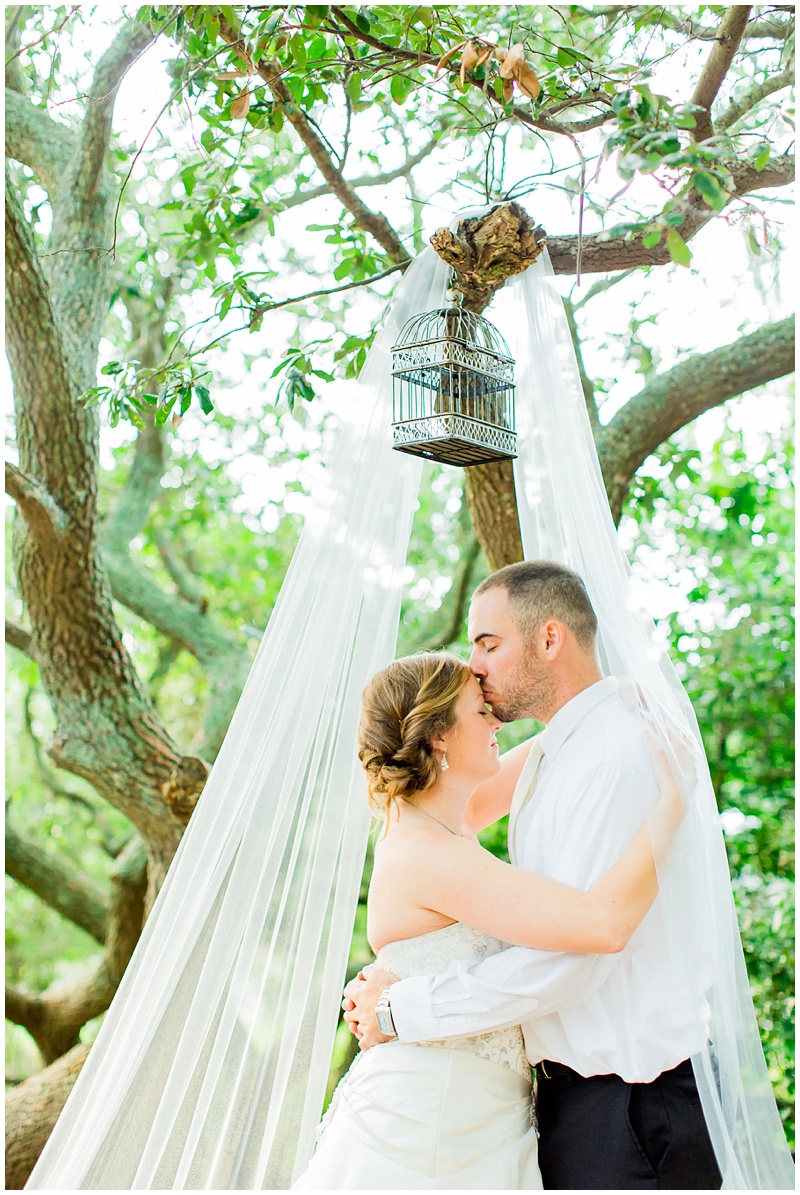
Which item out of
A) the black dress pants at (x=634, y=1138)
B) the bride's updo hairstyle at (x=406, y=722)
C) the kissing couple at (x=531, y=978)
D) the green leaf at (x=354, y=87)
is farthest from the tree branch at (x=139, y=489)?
the black dress pants at (x=634, y=1138)

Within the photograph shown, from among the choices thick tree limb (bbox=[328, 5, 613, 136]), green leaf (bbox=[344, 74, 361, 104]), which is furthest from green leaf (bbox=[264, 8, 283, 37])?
green leaf (bbox=[344, 74, 361, 104])

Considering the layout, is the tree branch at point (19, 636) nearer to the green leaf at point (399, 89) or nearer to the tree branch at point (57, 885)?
the tree branch at point (57, 885)

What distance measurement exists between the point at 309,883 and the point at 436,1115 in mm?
473

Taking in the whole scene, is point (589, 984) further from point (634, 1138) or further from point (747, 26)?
point (747, 26)

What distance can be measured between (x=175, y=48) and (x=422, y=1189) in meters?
2.89

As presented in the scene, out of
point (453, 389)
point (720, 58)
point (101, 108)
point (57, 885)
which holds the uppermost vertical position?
point (101, 108)

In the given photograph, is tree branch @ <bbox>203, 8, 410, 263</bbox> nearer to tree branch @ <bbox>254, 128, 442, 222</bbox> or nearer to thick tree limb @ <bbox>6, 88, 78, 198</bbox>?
tree branch @ <bbox>254, 128, 442, 222</bbox>

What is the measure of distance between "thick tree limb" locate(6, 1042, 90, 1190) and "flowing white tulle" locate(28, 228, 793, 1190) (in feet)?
7.72

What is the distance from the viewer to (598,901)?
171 cm

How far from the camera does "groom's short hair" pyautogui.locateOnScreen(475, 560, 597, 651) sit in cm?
206

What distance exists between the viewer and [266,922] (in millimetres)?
2000

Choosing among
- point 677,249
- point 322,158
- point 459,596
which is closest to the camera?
point 677,249

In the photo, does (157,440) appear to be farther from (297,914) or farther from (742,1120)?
(742,1120)

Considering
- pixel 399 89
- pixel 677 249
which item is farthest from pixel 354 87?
pixel 677 249
